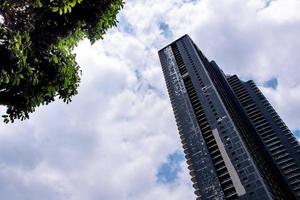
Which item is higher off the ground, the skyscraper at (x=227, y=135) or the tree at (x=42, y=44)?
the skyscraper at (x=227, y=135)

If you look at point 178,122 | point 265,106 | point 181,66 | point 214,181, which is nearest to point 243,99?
point 265,106

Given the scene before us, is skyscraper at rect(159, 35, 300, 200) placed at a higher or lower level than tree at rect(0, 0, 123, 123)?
higher

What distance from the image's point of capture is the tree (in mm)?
7785

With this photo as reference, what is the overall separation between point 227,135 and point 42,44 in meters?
90.3

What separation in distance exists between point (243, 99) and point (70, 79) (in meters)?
→ 134

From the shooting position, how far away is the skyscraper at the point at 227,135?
86.2 meters

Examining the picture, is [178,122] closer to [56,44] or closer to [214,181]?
[214,181]

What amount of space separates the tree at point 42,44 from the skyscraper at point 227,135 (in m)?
78.6

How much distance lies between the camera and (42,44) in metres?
8.73

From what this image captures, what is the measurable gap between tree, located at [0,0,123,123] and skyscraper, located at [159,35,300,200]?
7859cm

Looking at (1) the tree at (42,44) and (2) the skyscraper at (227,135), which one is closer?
(1) the tree at (42,44)

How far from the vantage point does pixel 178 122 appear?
351ft

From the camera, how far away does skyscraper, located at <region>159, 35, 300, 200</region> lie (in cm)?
8619

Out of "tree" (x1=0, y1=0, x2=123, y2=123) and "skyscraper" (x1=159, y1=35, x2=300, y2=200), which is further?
"skyscraper" (x1=159, y1=35, x2=300, y2=200)
